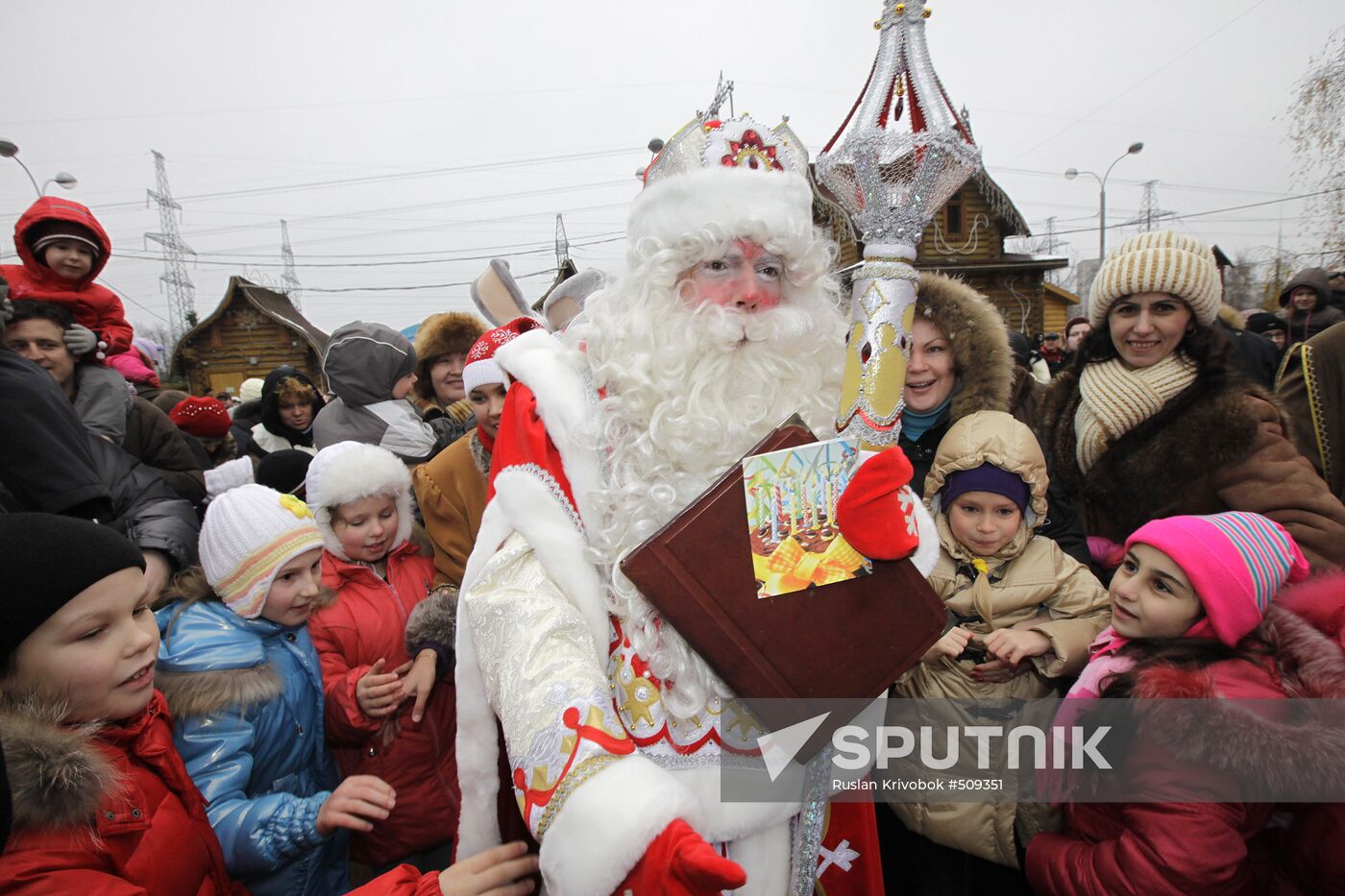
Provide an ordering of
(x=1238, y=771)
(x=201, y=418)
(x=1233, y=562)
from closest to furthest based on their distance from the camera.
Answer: (x=1238, y=771)
(x=1233, y=562)
(x=201, y=418)

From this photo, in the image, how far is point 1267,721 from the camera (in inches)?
57.5

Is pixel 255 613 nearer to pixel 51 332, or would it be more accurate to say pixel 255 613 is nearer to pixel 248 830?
pixel 248 830

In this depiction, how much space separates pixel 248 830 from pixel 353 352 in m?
2.42

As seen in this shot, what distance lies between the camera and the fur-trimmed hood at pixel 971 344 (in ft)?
7.82

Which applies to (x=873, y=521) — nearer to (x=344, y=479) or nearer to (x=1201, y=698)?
(x=1201, y=698)

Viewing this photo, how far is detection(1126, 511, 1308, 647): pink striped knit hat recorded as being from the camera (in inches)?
65.7

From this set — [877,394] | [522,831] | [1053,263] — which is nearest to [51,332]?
[522,831]

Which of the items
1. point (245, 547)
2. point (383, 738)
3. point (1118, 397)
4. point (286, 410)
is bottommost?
point (383, 738)

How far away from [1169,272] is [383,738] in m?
3.00

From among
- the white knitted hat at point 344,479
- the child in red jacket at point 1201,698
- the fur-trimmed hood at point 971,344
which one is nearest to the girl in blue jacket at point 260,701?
the white knitted hat at point 344,479

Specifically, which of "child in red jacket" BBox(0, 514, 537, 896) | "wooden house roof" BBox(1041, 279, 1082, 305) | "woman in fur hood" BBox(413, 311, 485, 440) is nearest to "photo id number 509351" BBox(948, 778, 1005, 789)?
"child in red jacket" BBox(0, 514, 537, 896)

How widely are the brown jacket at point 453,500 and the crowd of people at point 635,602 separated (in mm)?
17

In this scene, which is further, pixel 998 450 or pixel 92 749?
pixel 998 450

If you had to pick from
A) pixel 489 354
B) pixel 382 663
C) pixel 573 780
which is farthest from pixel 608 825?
pixel 489 354
